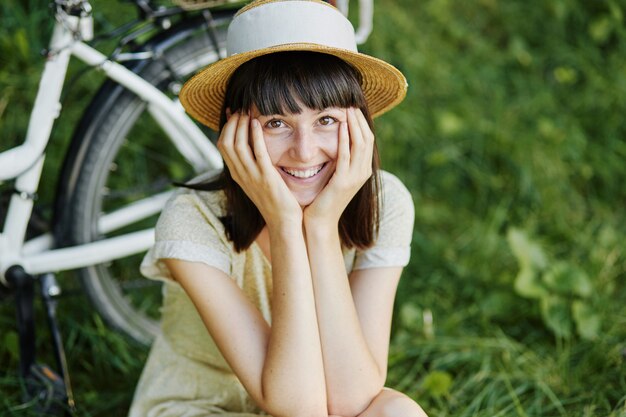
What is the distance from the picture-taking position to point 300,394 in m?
1.71

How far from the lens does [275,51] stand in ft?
5.24

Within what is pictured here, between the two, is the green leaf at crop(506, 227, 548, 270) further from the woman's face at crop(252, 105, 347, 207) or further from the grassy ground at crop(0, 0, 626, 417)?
the woman's face at crop(252, 105, 347, 207)

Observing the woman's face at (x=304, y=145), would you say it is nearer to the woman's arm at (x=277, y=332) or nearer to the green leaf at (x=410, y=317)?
the woman's arm at (x=277, y=332)

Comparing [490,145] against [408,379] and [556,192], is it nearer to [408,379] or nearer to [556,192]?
[556,192]

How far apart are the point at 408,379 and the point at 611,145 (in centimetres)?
176

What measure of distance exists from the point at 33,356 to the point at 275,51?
1.31 metres

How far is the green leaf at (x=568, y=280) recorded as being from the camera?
269 centimetres

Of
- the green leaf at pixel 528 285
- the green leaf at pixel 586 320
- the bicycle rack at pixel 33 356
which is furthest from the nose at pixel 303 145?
the green leaf at pixel 586 320

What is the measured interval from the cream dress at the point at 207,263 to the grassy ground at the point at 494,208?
51cm

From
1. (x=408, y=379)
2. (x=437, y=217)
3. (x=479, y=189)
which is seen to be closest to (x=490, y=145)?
(x=479, y=189)

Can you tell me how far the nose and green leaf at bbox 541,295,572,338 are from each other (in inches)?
55.5

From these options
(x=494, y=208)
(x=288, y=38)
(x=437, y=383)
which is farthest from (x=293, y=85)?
(x=494, y=208)

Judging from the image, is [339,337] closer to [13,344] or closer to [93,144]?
[93,144]

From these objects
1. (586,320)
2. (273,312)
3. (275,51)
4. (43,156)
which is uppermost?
(275,51)
